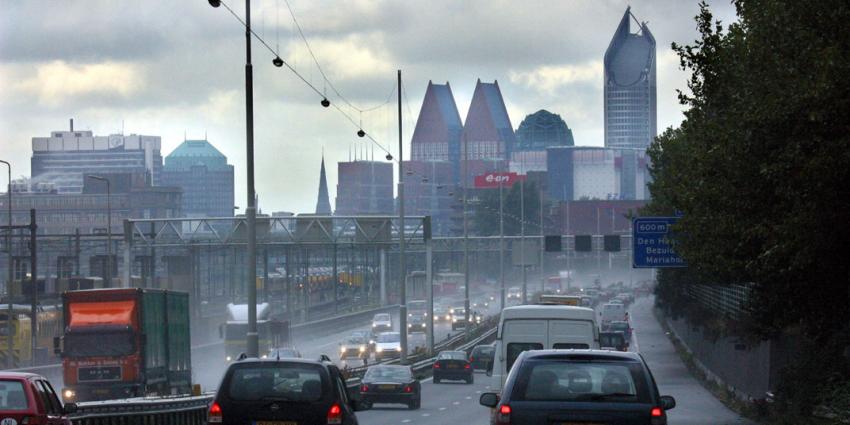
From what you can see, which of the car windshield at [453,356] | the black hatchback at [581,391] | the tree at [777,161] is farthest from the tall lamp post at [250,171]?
the car windshield at [453,356]

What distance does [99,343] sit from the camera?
134 ft

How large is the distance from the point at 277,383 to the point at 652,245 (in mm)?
31219

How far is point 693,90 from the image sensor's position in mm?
28484

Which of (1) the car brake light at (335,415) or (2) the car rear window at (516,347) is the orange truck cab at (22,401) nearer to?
(1) the car brake light at (335,415)

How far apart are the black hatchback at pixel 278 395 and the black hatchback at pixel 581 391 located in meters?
2.55

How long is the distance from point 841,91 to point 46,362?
181ft

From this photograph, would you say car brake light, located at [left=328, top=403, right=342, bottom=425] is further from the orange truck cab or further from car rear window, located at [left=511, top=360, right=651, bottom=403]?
the orange truck cab

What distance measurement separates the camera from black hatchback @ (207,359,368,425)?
15.9 m

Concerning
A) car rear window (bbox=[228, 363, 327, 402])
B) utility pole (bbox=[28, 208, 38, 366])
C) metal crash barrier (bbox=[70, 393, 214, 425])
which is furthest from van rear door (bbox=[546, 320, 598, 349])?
utility pole (bbox=[28, 208, 38, 366])

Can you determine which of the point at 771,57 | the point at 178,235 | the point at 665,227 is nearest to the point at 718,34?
the point at 771,57

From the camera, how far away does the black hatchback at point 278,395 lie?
1593 centimetres

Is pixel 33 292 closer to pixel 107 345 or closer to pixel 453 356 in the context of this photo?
pixel 453 356

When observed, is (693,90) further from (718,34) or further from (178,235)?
(178,235)

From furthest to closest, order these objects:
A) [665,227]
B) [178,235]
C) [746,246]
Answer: [178,235], [665,227], [746,246]
